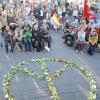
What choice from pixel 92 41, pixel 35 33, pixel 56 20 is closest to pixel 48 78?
pixel 35 33

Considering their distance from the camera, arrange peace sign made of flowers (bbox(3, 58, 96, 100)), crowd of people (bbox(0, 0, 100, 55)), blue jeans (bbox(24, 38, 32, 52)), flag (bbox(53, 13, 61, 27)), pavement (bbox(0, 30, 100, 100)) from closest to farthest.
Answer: peace sign made of flowers (bbox(3, 58, 96, 100)) < pavement (bbox(0, 30, 100, 100)) < blue jeans (bbox(24, 38, 32, 52)) < crowd of people (bbox(0, 0, 100, 55)) < flag (bbox(53, 13, 61, 27))

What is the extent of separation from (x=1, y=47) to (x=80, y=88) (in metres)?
5.94

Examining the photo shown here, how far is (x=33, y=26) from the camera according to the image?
17.4 metres

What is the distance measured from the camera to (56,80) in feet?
43.5

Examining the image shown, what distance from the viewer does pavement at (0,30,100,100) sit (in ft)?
39.7

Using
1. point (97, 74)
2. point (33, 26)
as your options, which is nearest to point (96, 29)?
point (33, 26)

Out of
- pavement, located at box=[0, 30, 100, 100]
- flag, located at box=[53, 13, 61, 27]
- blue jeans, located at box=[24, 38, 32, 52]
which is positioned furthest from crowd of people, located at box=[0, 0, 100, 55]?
pavement, located at box=[0, 30, 100, 100]

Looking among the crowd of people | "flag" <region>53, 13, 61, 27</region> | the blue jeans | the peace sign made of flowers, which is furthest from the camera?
"flag" <region>53, 13, 61, 27</region>

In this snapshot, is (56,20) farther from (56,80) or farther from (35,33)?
(56,80)

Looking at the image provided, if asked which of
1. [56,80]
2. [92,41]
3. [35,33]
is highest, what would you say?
[35,33]

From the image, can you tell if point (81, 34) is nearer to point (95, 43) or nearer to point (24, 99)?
point (95, 43)

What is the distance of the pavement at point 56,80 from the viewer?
39.7ft

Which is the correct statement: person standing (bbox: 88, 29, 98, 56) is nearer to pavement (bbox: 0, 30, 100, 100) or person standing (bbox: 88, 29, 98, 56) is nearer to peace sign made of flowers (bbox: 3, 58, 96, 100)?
pavement (bbox: 0, 30, 100, 100)

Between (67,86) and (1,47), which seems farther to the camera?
(1,47)
